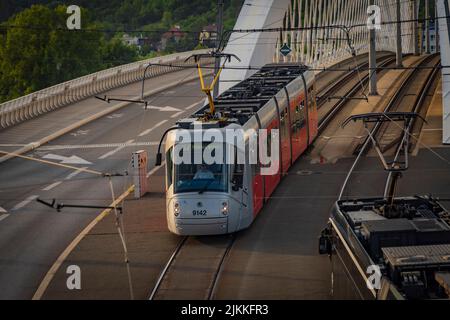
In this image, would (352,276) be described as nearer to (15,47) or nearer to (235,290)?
(235,290)

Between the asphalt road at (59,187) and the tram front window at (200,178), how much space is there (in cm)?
327

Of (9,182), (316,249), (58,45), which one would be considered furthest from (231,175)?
(58,45)

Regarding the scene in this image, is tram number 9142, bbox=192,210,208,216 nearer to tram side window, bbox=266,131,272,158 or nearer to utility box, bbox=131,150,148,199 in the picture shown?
tram side window, bbox=266,131,272,158

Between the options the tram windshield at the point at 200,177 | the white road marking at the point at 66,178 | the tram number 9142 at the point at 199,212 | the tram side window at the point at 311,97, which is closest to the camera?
the tram number 9142 at the point at 199,212


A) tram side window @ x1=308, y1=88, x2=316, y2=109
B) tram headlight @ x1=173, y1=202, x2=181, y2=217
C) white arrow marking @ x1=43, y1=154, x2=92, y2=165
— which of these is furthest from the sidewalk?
tram side window @ x1=308, y1=88, x2=316, y2=109

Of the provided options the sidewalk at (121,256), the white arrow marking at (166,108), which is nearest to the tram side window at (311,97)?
the sidewalk at (121,256)

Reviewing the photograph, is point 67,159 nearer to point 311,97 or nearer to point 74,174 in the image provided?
point 74,174

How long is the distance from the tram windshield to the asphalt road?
3.27 metres

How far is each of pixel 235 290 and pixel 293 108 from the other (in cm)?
1209

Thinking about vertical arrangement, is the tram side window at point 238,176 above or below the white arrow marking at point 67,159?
above

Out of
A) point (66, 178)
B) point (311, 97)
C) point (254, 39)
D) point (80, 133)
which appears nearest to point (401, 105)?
point (254, 39)

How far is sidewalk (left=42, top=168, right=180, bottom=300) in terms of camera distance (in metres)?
18.8

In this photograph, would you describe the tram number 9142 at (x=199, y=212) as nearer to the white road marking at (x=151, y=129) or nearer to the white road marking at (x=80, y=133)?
the white road marking at (x=151, y=129)

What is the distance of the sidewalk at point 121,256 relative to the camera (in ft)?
61.6
